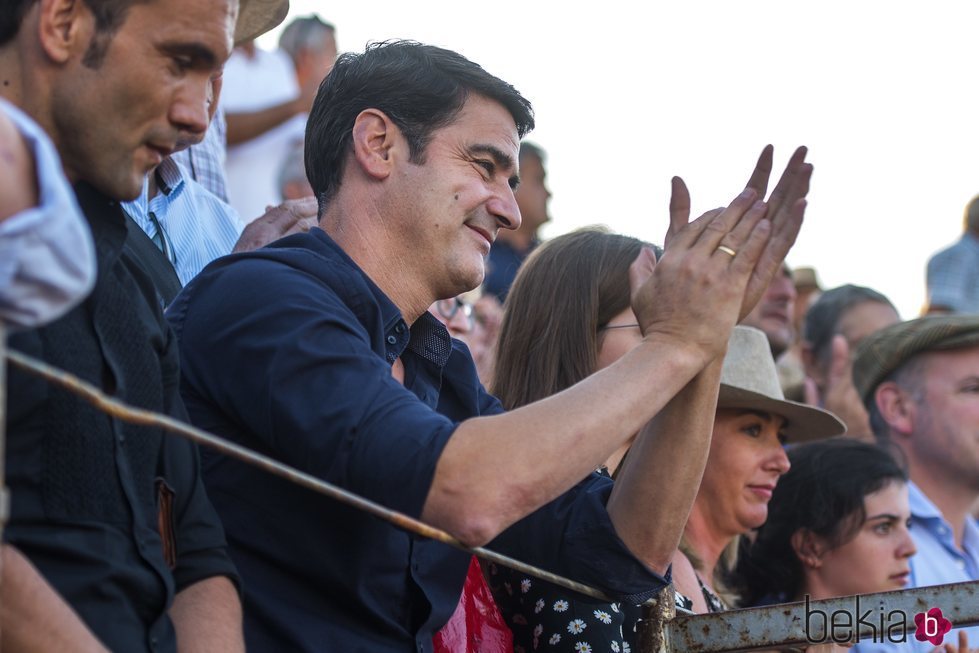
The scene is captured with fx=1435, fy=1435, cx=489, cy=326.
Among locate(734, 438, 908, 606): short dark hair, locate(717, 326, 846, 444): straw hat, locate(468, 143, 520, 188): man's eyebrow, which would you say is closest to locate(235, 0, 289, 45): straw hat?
locate(468, 143, 520, 188): man's eyebrow

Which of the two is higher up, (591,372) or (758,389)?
(591,372)

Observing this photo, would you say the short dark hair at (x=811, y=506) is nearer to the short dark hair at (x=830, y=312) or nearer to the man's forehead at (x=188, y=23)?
the short dark hair at (x=830, y=312)

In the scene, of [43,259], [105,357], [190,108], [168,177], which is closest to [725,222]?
[190,108]

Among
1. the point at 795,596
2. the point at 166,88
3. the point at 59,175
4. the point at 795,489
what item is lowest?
the point at 795,596

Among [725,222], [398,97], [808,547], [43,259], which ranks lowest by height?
[808,547]

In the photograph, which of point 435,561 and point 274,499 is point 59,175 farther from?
point 435,561

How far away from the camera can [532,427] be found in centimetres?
244

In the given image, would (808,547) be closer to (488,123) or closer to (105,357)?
(488,123)

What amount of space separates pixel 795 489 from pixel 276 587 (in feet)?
9.52

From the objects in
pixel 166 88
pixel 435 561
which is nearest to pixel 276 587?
pixel 435 561

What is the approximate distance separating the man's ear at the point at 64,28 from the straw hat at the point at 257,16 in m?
2.12

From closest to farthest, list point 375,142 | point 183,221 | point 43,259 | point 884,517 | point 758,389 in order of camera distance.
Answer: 1. point 43,259
2. point 375,142
3. point 183,221
4. point 758,389
5. point 884,517

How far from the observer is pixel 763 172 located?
2957mm

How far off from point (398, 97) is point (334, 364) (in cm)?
95
